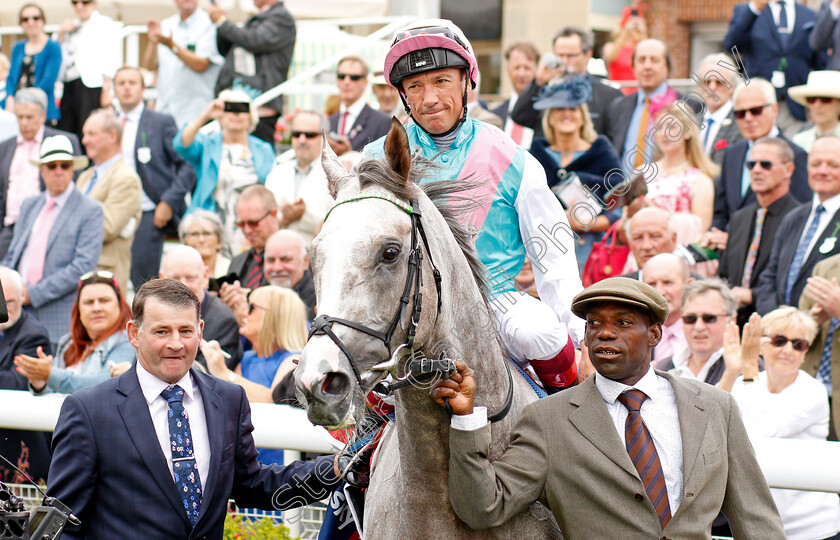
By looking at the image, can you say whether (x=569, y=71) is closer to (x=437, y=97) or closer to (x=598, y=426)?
(x=437, y=97)

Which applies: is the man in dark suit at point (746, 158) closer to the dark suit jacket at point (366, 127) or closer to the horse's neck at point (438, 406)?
the dark suit jacket at point (366, 127)

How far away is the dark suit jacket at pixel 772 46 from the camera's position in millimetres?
8984

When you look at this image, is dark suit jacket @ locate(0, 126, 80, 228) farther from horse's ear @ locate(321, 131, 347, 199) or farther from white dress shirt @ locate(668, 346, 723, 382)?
horse's ear @ locate(321, 131, 347, 199)

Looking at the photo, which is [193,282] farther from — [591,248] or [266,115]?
[266,115]

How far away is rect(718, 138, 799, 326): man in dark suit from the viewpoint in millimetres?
6578

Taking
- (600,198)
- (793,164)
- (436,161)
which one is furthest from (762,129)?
(436,161)

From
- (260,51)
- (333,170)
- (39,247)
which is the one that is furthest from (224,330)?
(260,51)

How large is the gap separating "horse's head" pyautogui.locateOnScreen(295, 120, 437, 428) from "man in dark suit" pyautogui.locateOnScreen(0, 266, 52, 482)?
3.15 metres

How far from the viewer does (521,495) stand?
304 cm

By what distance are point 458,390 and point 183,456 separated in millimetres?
1102

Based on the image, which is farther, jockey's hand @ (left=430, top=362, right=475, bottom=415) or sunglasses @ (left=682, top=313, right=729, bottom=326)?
sunglasses @ (left=682, top=313, right=729, bottom=326)

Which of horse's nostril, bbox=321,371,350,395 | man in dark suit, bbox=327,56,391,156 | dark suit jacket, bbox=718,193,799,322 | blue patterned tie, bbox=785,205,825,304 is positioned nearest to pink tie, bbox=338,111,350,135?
man in dark suit, bbox=327,56,391,156

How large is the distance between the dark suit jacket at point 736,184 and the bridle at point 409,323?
180 inches

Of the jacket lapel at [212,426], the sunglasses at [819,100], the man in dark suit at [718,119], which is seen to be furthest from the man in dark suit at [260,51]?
the jacket lapel at [212,426]
